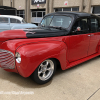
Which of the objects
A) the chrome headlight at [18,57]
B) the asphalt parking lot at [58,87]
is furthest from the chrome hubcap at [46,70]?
the chrome headlight at [18,57]

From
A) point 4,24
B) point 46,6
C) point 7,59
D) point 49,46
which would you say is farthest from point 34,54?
point 46,6

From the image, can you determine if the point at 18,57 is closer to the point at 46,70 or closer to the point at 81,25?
the point at 46,70

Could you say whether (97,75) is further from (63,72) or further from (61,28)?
(61,28)

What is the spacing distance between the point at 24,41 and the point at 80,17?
187 centimetres

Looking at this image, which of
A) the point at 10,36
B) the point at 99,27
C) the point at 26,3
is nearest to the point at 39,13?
the point at 26,3

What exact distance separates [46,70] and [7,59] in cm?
94

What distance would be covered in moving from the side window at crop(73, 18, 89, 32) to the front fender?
3.17ft

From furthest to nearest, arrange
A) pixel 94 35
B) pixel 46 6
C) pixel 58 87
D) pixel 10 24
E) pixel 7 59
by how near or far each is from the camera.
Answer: pixel 46 6
pixel 10 24
pixel 94 35
pixel 58 87
pixel 7 59

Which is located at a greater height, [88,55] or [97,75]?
[88,55]

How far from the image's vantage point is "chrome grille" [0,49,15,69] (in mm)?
2393

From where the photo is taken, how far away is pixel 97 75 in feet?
10.5

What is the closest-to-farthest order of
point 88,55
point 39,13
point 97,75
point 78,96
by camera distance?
point 78,96 < point 97,75 < point 88,55 < point 39,13

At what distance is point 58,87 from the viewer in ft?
8.48

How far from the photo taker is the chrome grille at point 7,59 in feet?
7.85
